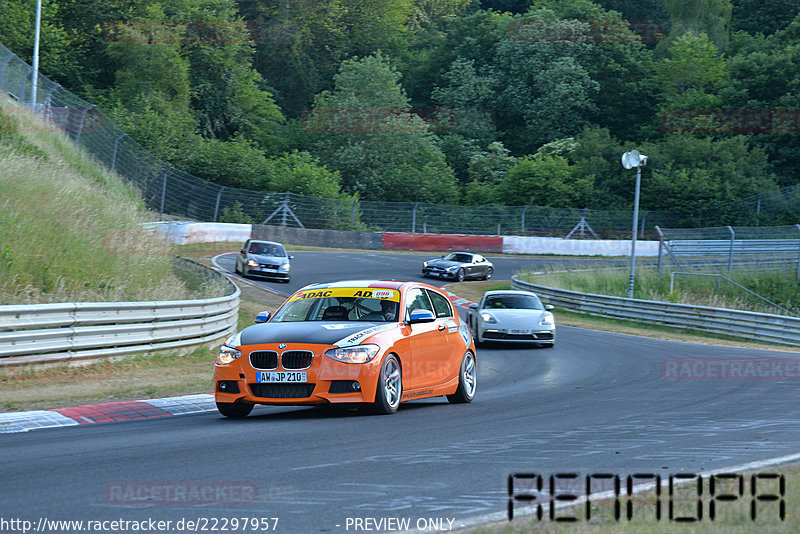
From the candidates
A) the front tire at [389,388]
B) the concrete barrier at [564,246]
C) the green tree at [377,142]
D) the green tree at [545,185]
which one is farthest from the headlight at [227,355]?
the green tree at [377,142]

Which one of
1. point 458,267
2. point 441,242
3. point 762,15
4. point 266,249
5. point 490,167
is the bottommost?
point 458,267

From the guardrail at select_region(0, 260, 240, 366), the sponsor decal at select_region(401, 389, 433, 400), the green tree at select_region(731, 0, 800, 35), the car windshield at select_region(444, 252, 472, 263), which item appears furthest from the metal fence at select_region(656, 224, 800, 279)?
the green tree at select_region(731, 0, 800, 35)

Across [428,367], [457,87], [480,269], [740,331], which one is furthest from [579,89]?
[428,367]

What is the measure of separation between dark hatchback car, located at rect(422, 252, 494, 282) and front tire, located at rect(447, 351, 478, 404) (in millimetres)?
27800

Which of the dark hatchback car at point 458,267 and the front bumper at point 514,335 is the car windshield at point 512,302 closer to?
the front bumper at point 514,335

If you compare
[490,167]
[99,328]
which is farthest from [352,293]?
[490,167]

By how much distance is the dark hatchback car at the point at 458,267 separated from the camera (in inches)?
1582

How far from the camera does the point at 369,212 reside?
5478 cm

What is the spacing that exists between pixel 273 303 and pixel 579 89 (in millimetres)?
57537

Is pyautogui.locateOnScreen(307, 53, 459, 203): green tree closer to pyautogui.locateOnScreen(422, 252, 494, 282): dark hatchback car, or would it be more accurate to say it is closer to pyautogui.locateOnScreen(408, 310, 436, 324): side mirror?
pyautogui.locateOnScreen(422, 252, 494, 282): dark hatchback car

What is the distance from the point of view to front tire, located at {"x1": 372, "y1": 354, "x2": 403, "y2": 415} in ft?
32.6

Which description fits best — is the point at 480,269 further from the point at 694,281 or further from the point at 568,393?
the point at 568,393

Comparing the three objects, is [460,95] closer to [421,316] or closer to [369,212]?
[369,212]

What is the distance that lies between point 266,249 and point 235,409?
25182 millimetres
